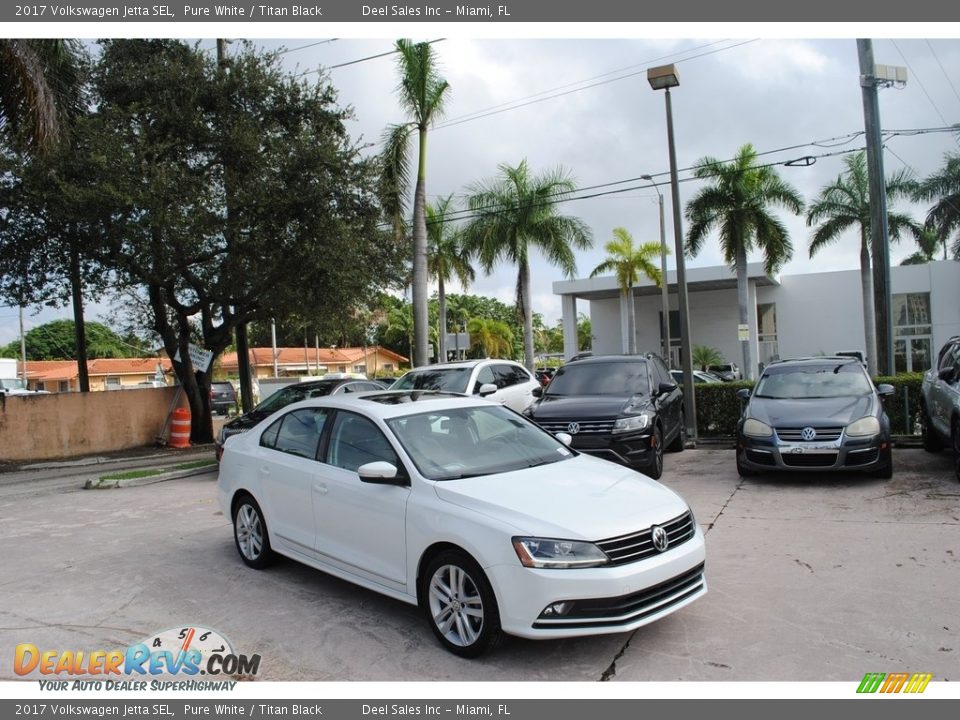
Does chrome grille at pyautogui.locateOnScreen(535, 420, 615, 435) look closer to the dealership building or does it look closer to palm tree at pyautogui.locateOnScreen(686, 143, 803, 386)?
palm tree at pyautogui.locateOnScreen(686, 143, 803, 386)

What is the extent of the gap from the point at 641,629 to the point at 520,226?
23670mm

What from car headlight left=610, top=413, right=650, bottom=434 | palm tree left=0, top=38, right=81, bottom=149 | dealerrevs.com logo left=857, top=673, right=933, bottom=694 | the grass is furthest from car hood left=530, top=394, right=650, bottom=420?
palm tree left=0, top=38, right=81, bottom=149

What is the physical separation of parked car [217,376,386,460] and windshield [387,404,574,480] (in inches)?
253

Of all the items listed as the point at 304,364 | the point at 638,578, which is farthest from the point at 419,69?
the point at 304,364

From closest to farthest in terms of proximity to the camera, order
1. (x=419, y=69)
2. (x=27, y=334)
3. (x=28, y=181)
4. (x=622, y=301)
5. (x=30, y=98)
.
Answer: (x=30, y=98) → (x=28, y=181) → (x=419, y=69) → (x=622, y=301) → (x=27, y=334)

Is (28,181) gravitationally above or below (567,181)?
below

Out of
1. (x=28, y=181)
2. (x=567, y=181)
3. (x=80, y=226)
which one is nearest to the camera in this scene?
(x=28, y=181)

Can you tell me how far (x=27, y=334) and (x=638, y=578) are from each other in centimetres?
9175

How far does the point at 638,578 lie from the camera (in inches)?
172

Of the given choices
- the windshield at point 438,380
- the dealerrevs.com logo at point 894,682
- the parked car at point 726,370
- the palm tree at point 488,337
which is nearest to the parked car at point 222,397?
the windshield at point 438,380

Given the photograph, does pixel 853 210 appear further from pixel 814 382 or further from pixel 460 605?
pixel 460 605

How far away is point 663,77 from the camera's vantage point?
14836 mm

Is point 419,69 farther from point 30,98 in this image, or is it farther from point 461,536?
point 461,536

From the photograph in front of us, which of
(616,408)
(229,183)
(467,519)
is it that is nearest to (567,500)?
(467,519)
